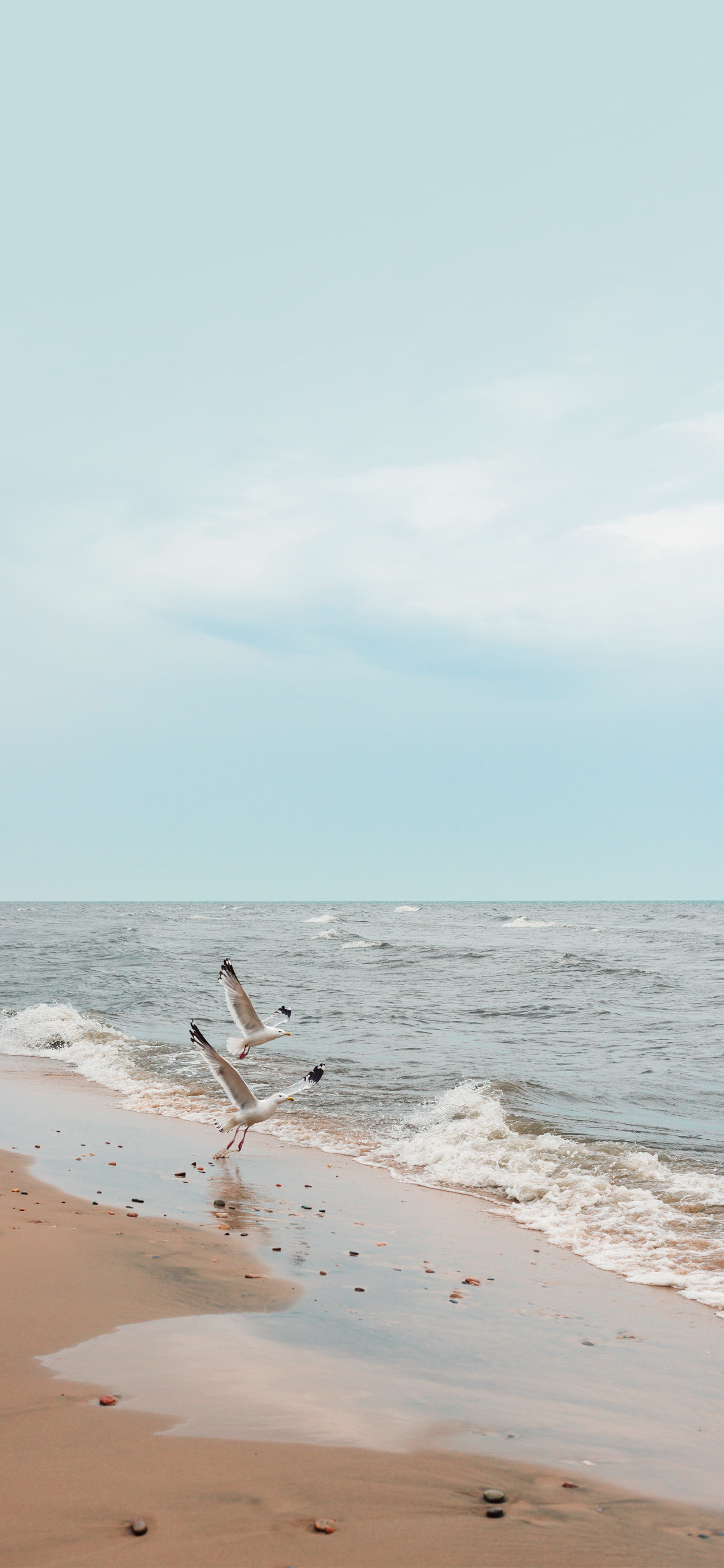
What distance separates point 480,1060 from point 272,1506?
1243 centimetres

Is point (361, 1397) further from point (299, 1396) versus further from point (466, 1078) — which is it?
point (466, 1078)

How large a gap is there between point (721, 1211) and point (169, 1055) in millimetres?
10214

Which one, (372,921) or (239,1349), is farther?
(372,921)

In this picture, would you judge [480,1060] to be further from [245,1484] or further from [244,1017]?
[245,1484]

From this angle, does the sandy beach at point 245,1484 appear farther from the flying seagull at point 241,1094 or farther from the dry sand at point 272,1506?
the flying seagull at point 241,1094

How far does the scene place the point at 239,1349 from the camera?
448 cm

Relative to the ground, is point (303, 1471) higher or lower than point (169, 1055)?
higher

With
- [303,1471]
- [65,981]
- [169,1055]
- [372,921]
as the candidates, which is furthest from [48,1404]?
[372,921]

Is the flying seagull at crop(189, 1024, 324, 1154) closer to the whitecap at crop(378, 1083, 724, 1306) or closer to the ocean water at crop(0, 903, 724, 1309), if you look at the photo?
the ocean water at crop(0, 903, 724, 1309)

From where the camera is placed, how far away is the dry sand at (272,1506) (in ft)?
9.29

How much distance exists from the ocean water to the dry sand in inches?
125

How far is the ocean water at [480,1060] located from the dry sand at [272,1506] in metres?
3.18

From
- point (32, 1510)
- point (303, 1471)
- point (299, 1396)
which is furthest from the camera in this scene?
point (299, 1396)

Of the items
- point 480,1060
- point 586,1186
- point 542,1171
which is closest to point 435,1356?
point 586,1186
